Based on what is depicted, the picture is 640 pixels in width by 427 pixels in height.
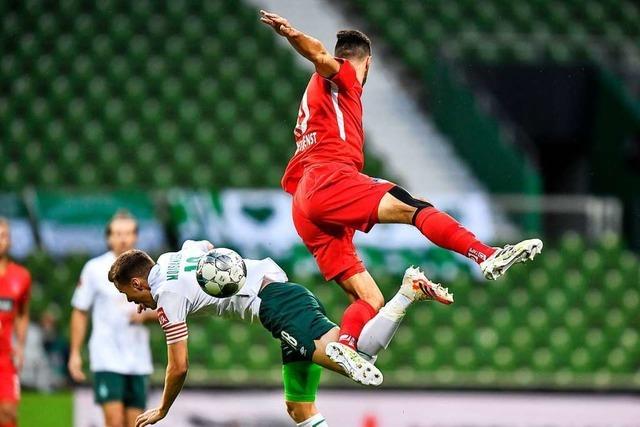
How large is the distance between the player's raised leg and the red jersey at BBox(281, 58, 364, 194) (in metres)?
0.37

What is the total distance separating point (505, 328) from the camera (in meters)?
10.7

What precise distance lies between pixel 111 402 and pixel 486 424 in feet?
8.90

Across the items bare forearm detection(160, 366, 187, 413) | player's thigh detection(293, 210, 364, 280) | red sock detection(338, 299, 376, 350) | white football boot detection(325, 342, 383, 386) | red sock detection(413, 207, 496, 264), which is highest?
red sock detection(413, 207, 496, 264)

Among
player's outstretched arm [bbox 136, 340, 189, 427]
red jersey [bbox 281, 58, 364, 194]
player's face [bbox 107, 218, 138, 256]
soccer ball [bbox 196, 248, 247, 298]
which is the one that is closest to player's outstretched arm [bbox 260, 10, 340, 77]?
red jersey [bbox 281, 58, 364, 194]

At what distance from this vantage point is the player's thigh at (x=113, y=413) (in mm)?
7508

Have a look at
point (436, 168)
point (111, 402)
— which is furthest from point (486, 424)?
point (436, 168)

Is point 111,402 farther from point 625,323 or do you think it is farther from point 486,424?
point 625,323

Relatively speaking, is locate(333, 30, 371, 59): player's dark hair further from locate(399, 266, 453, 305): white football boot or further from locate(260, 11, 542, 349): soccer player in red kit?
locate(399, 266, 453, 305): white football boot

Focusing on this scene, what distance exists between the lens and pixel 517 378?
10492 mm

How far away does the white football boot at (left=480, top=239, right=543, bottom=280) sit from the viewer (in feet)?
18.8

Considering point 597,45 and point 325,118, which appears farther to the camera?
point 597,45

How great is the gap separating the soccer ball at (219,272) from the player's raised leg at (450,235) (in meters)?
0.78

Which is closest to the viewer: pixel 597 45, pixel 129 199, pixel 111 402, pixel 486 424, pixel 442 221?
pixel 442 221

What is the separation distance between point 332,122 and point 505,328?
490cm
